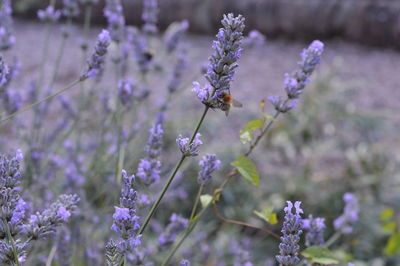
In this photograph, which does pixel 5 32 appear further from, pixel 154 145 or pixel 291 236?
pixel 291 236

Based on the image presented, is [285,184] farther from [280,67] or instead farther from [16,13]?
[16,13]

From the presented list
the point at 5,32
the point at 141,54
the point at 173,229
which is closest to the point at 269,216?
the point at 173,229

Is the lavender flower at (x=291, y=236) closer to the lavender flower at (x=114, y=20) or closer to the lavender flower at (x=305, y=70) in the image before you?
the lavender flower at (x=305, y=70)

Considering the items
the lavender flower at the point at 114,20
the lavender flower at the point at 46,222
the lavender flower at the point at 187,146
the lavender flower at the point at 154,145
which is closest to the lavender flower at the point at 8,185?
the lavender flower at the point at 46,222

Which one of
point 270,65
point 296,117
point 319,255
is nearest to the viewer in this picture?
point 319,255

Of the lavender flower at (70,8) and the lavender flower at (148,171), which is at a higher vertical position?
the lavender flower at (70,8)
